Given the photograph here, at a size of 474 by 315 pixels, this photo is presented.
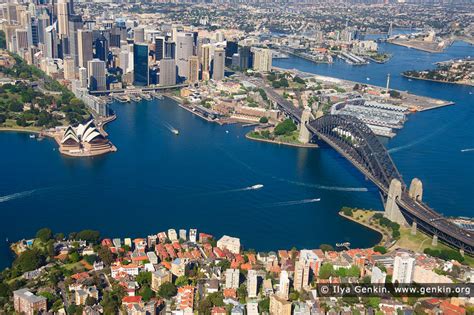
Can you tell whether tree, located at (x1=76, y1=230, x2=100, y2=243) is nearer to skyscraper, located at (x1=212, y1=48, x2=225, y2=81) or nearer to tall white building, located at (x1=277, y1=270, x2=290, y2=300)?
tall white building, located at (x1=277, y1=270, x2=290, y2=300)

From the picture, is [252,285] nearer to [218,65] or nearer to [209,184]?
[209,184]

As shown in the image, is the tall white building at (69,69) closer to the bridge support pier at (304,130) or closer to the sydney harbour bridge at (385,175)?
the sydney harbour bridge at (385,175)

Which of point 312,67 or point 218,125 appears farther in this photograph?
point 312,67

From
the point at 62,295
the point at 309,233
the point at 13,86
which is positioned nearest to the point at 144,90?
the point at 13,86

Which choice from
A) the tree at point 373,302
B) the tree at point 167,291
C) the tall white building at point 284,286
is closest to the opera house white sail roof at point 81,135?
the tree at point 167,291

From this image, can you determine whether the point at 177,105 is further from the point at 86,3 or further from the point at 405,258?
the point at 86,3

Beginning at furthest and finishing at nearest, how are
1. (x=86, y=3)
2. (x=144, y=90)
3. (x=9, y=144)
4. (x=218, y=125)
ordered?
(x=86, y=3) → (x=144, y=90) → (x=218, y=125) → (x=9, y=144)

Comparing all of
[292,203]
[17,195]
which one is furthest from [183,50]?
[292,203]
